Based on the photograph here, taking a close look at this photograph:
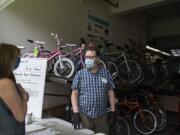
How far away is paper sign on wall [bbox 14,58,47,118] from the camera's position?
4066mm

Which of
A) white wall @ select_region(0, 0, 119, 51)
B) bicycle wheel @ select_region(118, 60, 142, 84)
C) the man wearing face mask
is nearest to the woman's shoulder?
the man wearing face mask

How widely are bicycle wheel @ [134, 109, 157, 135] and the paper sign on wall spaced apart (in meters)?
2.79

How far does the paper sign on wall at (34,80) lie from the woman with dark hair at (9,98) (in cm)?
234

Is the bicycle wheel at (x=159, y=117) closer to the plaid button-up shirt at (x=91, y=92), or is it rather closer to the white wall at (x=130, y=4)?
the white wall at (x=130, y=4)

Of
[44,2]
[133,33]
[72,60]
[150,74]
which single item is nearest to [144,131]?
[150,74]

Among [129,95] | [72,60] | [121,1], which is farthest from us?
[121,1]

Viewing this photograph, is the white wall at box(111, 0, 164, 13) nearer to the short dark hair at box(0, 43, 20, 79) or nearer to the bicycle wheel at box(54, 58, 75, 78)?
the bicycle wheel at box(54, 58, 75, 78)

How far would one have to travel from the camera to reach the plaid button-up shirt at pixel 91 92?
10.0ft

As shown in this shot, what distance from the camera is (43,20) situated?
5984 mm

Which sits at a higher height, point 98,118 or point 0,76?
point 0,76

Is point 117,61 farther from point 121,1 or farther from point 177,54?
point 177,54

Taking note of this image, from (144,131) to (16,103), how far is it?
193 inches

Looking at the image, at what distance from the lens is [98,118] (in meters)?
3.13

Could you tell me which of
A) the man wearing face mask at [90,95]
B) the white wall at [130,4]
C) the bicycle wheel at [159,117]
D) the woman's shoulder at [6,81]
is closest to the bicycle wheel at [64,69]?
the man wearing face mask at [90,95]
